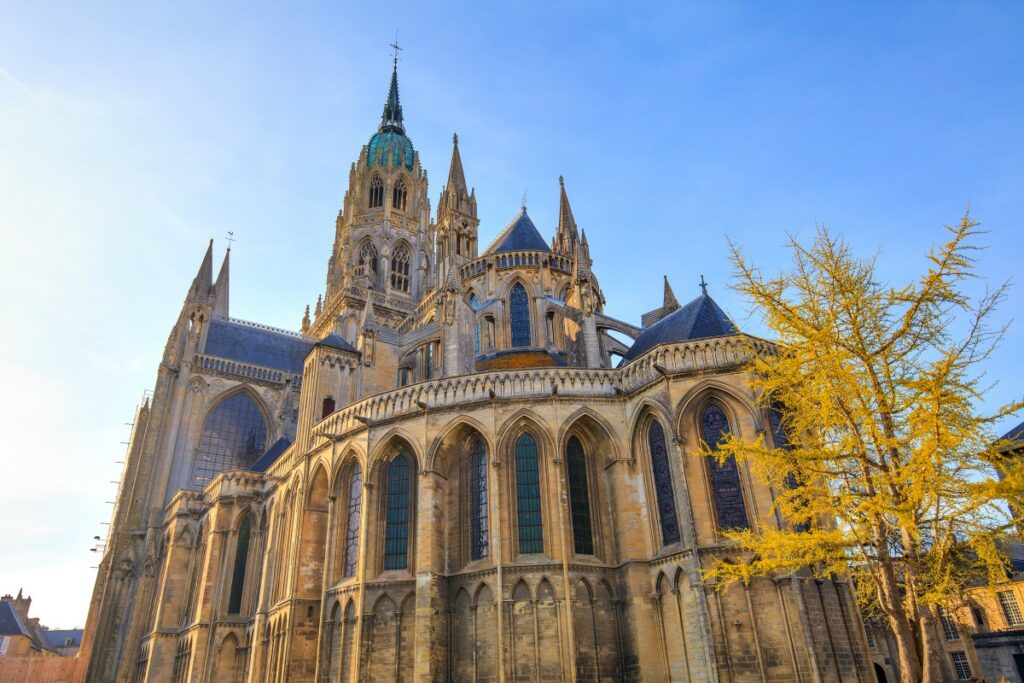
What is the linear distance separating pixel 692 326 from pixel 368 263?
98.6 feet

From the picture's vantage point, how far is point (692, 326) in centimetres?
1978

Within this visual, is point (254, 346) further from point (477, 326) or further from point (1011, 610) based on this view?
point (1011, 610)

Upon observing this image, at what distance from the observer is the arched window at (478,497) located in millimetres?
18312

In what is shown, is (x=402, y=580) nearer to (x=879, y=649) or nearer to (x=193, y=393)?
(x=193, y=393)

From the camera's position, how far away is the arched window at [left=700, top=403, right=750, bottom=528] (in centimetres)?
1639

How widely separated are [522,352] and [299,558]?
10627mm

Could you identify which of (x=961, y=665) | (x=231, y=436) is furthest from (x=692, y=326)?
(x=961, y=665)

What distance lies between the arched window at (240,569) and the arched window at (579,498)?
1424 centimetres

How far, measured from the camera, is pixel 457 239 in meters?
36.7

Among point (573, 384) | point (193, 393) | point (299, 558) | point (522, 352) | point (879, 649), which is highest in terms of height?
point (193, 393)

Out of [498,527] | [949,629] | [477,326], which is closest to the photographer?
[498,527]

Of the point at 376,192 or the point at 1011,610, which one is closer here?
the point at 1011,610

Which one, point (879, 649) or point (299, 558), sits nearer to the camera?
point (299, 558)

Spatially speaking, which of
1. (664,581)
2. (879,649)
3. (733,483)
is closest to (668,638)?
(664,581)
